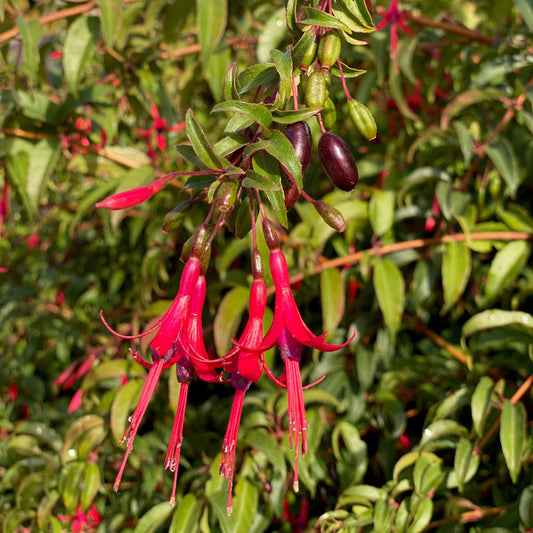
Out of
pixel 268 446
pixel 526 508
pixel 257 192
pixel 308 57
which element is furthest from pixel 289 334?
pixel 526 508

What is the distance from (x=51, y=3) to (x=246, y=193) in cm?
98

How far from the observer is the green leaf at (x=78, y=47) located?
3.23ft

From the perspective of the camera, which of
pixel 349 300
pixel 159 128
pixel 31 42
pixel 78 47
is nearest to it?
pixel 31 42

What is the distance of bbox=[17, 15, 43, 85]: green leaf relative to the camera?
885mm

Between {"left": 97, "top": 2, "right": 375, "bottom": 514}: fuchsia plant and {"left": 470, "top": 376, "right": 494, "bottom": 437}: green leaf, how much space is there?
369mm

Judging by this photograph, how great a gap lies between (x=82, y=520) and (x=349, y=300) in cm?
62

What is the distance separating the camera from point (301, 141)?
19.5 inches

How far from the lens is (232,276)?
40.8 inches

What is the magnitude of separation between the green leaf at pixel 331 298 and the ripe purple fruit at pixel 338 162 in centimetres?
41

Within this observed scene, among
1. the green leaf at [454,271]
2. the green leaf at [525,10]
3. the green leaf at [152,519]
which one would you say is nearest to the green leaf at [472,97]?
the green leaf at [525,10]

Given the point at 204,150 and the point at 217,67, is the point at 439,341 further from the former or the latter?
the point at 204,150

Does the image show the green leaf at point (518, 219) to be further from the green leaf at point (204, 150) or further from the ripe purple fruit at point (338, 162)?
the green leaf at point (204, 150)

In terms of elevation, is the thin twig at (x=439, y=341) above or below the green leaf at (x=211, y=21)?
below

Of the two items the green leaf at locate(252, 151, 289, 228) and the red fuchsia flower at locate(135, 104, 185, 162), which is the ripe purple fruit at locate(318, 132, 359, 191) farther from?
the red fuchsia flower at locate(135, 104, 185, 162)
